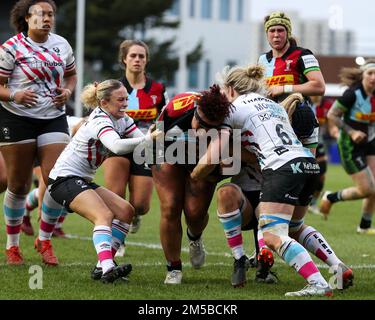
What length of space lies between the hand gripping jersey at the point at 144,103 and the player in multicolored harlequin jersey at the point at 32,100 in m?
0.95

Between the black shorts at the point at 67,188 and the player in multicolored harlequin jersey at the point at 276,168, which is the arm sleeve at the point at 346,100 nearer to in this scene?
the player in multicolored harlequin jersey at the point at 276,168

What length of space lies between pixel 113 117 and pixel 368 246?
4005 mm

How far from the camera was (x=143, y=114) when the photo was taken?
921 centimetres

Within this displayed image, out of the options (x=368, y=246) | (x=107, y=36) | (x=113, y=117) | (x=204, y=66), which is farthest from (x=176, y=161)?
(x=204, y=66)

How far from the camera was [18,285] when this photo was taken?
708 cm

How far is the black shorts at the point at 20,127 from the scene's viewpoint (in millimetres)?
8133

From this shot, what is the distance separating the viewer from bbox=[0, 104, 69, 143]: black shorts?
26.7ft

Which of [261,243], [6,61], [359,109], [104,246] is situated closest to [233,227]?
[261,243]

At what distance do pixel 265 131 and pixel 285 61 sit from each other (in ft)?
5.35

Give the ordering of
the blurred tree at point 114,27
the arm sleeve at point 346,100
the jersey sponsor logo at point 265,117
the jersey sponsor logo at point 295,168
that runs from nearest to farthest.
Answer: the jersey sponsor logo at point 295,168 → the jersey sponsor logo at point 265,117 → the arm sleeve at point 346,100 → the blurred tree at point 114,27

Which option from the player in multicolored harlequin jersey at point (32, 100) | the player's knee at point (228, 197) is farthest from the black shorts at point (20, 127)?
the player's knee at point (228, 197)

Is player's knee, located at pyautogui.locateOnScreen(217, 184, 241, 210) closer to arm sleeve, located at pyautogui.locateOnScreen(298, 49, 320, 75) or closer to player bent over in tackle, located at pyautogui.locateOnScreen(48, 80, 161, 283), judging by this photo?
player bent over in tackle, located at pyautogui.locateOnScreen(48, 80, 161, 283)

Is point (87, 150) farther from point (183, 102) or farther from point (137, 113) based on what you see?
point (137, 113)
